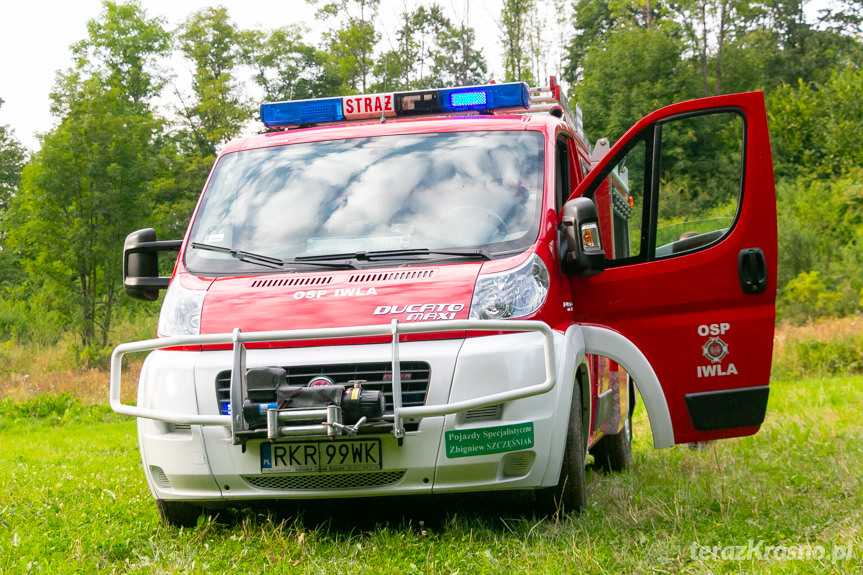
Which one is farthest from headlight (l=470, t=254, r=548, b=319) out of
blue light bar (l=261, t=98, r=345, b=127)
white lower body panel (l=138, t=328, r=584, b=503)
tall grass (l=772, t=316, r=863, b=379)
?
tall grass (l=772, t=316, r=863, b=379)

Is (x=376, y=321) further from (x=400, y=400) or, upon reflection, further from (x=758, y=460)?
(x=758, y=460)

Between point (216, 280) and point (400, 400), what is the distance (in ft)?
4.38

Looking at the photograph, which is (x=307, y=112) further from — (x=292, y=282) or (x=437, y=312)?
(x=437, y=312)

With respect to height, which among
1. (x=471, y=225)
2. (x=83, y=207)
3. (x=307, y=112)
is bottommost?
(x=471, y=225)

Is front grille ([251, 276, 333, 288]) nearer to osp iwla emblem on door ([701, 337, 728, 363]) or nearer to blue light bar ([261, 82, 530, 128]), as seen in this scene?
blue light bar ([261, 82, 530, 128])

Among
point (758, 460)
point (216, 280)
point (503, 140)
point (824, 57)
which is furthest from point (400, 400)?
point (824, 57)

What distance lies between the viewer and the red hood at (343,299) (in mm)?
4445

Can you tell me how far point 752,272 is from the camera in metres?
5.12

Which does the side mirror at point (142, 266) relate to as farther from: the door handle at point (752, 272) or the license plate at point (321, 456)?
the door handle at point (752, 272)

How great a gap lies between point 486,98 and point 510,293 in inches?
84.9

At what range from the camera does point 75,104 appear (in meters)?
22.8

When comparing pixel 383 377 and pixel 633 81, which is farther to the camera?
pixel 633 81

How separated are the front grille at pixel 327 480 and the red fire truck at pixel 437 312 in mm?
12

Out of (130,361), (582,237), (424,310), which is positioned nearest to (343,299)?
(424,310)
